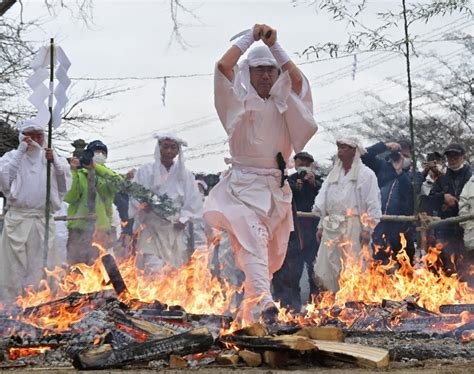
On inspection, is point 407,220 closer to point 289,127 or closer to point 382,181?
point 382,181

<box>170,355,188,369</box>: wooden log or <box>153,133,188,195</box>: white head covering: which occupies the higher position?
<box>153,133,188,195</box>: white head covering

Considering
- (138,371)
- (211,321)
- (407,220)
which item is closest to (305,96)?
(211,321)

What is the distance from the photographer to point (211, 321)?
225 inches

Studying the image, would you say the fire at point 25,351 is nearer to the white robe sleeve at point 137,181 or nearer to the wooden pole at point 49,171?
the wooden pole at point 49,171

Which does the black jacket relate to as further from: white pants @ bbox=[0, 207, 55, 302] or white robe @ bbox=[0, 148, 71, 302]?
white pants @ bbox=[0, 207, 55, 302]

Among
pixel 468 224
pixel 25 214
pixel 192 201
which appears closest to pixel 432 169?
pixel 468 224

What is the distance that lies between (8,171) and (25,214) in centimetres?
58

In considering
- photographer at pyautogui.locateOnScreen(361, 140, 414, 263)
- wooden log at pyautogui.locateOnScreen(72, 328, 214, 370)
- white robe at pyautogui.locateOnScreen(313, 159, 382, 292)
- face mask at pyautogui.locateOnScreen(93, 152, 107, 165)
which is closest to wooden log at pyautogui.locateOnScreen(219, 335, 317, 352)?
wooden log at pyautogui.locateOnScreen(72, 328, 214, 370)

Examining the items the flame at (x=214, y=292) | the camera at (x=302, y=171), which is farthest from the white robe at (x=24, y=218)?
the camera at (x=302, y=171)

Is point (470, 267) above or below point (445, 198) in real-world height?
below

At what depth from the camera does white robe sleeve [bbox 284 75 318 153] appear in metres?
7.62

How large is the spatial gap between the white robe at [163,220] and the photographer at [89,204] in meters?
0.42

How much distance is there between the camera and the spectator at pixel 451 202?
9930 millimetres

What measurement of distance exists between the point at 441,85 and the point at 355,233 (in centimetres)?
1484
